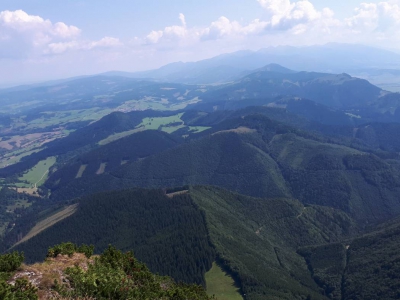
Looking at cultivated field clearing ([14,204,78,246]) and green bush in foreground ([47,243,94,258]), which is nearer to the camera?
green bush in foreground ([47,243,94,258])

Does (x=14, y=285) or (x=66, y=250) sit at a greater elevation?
(x=14, y=285)

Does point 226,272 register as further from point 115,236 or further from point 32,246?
point 32,246

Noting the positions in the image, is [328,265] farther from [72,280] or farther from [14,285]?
[14,285]

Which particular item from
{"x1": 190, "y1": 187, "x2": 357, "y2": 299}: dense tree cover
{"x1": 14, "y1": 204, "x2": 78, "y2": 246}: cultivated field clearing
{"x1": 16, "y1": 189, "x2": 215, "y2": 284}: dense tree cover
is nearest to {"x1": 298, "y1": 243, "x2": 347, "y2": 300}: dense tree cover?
{"x1": 190, "y1": 187, "x2": 357, "y2": 299}: dense tree cover

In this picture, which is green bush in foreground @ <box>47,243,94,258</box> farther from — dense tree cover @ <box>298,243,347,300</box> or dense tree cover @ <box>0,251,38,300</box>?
dense tree cover @ <box>298,243,347,300</box>

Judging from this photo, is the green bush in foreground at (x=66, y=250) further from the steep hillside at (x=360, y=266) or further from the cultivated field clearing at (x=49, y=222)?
the cultivated field clearing at (x=49, y=222)

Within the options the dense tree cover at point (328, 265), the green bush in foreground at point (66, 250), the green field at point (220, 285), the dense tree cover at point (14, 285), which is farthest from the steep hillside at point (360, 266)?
the dense tree cover at point (14, 285)

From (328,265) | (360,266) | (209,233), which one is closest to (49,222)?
(209,233)
